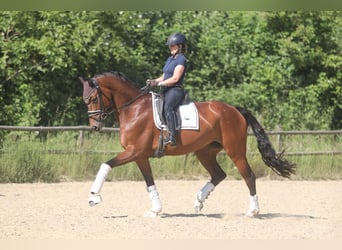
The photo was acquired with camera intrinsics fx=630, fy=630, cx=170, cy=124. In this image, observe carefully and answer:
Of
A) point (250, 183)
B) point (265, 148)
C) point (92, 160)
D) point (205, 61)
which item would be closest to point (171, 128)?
point (250, 183)

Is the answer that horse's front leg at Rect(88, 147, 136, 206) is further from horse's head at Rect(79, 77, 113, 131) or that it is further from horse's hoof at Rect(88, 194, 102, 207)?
horse's head at Rect(79, 77, 113, 131)

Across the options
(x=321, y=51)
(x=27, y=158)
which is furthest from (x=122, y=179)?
(x=321, y=51)

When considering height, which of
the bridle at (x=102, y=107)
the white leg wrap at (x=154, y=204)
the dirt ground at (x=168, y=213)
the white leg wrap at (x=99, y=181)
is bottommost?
the dirt ground at (x=168, y=213)

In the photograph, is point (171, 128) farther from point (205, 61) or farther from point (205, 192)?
point (205, 61)

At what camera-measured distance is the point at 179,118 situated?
6.79 metres

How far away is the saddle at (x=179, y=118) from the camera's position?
267 inches

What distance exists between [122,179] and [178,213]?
4062 mm

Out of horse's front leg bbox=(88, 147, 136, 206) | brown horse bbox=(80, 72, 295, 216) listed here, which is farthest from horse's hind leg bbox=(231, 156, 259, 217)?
horse's front leg bbox=(88, 147, 136, 206)

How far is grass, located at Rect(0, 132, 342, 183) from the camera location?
10633 millimetres

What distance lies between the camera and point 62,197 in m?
8.71

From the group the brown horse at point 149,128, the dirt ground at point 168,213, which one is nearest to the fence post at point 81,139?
the dirt ground at point 168,213

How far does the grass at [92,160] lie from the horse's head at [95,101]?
13.6 feet

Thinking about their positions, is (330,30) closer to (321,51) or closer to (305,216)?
(321,51)

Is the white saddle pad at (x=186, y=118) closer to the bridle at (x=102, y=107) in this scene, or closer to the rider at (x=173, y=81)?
the rider at (x=173, y=81)
